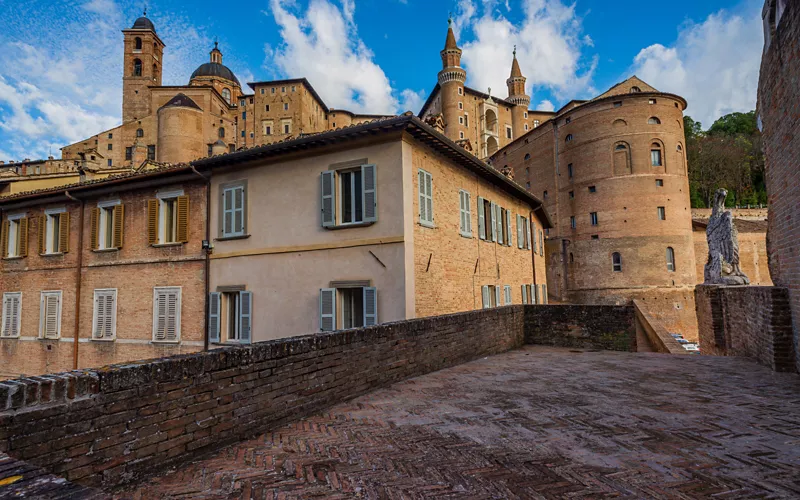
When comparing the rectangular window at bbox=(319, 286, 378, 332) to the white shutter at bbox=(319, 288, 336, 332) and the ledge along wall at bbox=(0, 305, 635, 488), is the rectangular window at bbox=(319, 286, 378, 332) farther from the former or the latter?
the ledge along wall at bbox=(0, 305, 635, 488)

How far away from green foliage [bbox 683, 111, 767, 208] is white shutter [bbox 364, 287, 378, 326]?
50360 millimetres

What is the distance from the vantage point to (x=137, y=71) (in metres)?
65.6

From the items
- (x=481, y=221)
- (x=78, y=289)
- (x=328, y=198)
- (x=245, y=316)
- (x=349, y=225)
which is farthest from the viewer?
(x=78, y=289)

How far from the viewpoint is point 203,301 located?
12.1 metres

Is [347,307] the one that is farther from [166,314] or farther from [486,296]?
[166,314]

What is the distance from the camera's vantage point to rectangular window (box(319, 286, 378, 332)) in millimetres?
9695

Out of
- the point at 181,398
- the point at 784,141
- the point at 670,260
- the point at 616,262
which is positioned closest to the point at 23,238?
the point at 181,398

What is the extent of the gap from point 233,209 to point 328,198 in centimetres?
317

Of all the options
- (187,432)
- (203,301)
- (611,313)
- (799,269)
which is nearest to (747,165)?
(611,313)

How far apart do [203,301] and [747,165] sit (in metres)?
55.8

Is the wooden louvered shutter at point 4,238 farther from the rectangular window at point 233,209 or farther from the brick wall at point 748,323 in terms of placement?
the brick wall at point 748,323

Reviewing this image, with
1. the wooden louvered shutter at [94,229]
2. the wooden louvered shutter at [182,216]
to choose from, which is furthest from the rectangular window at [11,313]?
the wooden louvered shutter at [182,216]

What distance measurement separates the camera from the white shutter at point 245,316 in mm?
11188

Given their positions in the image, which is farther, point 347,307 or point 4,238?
point 4,238
